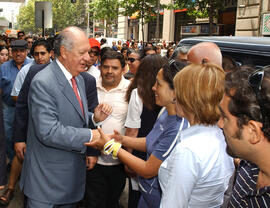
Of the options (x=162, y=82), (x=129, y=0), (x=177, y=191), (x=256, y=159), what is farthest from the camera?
(x=129, y=0)

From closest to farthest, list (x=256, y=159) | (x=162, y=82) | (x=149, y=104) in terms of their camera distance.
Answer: (x=256, y=159) < (x=162, y=82) < (x=149, y=104)

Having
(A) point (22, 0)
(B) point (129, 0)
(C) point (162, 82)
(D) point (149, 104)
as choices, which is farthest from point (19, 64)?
(A) point (22, 0)

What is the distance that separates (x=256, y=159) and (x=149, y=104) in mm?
1729

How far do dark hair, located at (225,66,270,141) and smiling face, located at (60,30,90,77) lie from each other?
1520 mm

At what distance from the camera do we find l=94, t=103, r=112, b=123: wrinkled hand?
2.95 m

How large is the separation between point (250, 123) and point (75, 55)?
174cm

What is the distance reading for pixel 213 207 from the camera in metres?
1.90

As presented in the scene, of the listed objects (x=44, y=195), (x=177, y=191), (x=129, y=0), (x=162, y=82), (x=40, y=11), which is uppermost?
(x=129, y=0)

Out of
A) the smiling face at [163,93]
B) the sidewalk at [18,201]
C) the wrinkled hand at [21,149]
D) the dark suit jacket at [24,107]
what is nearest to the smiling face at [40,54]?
the dark suit jacket at [24,107]

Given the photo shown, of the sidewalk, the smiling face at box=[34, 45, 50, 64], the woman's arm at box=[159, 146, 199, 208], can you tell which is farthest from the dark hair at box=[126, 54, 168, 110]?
the smiling face at box=[34, 45, 50, 64]

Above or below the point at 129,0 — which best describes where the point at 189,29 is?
below

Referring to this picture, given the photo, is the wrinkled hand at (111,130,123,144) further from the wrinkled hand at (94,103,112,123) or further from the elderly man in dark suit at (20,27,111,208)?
the elderly man in dark suit at (20,27,111,208)

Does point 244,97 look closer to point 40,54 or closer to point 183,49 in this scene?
point 183,49

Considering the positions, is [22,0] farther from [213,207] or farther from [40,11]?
[213,207]
